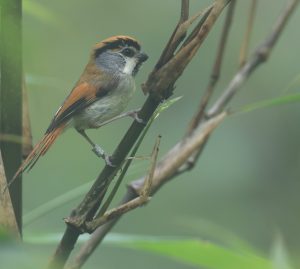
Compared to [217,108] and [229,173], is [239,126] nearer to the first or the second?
[229,173]

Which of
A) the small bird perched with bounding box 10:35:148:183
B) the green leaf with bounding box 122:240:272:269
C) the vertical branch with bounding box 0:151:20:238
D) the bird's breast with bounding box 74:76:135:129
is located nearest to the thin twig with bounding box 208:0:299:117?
the green leaf with bounding box 122:240:272:269

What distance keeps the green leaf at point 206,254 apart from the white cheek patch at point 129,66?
7.45 feet

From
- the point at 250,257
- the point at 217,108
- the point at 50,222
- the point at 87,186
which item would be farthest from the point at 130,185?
the point at 50,222

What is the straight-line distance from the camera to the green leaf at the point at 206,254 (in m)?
1.38

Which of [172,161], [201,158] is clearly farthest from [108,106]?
[172,161]

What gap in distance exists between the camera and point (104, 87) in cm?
376

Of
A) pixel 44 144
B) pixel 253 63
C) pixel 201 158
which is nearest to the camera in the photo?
pixel 253 63

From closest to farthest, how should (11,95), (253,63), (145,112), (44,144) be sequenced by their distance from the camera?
(145,112)
(11,95)
(253,63)
(44,144)

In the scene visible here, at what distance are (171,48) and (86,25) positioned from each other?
13.0 feet

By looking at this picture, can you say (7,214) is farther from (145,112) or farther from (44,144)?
(44,144)

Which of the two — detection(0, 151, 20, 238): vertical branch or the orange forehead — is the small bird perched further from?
detection(0, 151, 20, 238): vertical branch

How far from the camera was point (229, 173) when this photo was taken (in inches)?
176

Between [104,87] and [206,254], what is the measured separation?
231cm

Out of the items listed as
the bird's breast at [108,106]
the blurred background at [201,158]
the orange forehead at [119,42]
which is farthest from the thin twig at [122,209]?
the blurred background at [201,158]
